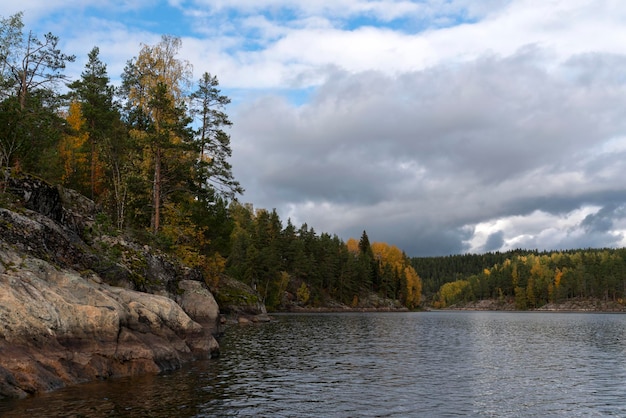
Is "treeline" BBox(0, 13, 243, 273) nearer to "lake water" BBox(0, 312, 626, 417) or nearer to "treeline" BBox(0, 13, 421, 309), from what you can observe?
"treeline" BBox(0, 13, 421, 309)

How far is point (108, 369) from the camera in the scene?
899 inches

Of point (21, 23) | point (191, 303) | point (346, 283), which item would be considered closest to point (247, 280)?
point (346, 283)

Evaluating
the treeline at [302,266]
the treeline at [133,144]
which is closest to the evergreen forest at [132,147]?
the treeline at [133,144]

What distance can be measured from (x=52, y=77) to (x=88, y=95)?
24.7 metres

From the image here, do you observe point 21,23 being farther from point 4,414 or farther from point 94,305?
point 4,414

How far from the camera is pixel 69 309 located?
72.3 ft

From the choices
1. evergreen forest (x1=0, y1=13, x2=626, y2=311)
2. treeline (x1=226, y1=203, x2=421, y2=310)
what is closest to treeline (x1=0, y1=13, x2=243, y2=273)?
evergreen forest (x1=0, y1=13, x2=626, y2=311)

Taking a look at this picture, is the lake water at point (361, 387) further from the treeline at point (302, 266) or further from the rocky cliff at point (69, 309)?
the treeline at point (302, 266)

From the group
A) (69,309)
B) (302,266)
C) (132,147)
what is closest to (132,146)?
(132,147)

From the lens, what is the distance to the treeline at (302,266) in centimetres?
11504

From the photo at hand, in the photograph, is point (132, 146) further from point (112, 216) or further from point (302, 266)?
point (302, 266)

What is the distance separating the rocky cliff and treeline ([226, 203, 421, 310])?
67.0 meters

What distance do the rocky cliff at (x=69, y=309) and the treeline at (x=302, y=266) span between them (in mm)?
67037

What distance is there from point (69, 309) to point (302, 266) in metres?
116
